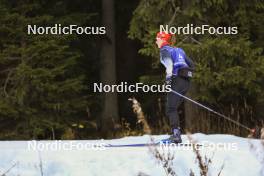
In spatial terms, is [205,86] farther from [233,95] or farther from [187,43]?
[233,95]

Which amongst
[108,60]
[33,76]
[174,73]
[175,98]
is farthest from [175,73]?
[108,60]

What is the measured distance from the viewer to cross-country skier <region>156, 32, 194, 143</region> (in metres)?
8.45

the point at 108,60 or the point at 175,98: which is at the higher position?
the point at 108,60

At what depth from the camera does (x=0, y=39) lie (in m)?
14.9

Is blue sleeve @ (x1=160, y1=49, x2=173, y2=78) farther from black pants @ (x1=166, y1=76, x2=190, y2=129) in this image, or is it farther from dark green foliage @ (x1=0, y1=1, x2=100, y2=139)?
dark green foliage @ (x1=0, y1=1, x2=100, y2=139)

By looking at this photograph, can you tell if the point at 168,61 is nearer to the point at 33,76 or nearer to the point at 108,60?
the point at 33,76

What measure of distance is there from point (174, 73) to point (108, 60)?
33.9 feet

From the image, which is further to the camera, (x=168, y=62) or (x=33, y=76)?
(x=33, y=76)

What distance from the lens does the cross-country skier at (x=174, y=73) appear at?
332 inches

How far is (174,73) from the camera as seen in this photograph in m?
8.53

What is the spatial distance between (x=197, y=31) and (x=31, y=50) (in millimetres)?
4394

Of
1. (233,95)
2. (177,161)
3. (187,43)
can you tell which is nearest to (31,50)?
(187,43)

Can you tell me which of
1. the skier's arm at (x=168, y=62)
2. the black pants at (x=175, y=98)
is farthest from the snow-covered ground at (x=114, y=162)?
the skier's arm at (x=168, y=62)

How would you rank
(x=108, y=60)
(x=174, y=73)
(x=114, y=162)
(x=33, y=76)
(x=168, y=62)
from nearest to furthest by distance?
1. (x=114, y=162)
2. (x=168, y=62)
3. (x=174, y=73)
4. (x=33, y=76)
5. (x=108, y=60)
